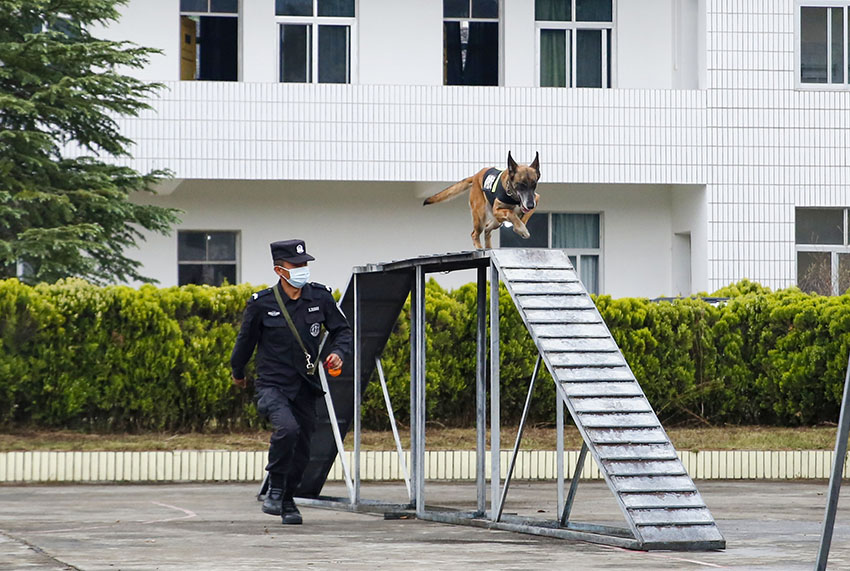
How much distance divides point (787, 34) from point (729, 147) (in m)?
2.04

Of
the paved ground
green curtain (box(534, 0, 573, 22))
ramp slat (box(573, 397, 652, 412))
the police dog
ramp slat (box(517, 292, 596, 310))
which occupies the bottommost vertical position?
the paved ground

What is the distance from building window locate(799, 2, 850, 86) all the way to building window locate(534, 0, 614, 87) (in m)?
3.15

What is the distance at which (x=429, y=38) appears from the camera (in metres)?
23.9

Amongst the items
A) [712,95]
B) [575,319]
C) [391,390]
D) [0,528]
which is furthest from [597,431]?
[712,95]

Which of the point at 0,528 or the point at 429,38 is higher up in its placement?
the point at 429,38

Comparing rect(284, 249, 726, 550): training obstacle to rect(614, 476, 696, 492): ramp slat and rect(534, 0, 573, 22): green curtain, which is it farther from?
rect(534, 0, 573, 22): green curtain

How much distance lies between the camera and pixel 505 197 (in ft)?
32.5

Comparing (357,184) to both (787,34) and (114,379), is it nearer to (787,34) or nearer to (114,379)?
(787,34)

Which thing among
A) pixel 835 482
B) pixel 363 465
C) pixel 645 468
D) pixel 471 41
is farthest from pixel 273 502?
pixel 471 41

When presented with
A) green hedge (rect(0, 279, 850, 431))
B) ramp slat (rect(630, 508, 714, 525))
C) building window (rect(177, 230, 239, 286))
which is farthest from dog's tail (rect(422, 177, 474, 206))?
building window (rect(177, 230, 239, 286))

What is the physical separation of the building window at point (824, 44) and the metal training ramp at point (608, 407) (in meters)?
15.0

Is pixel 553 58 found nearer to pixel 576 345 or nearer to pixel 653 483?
pixel 576 345

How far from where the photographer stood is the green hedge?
15.5 meters

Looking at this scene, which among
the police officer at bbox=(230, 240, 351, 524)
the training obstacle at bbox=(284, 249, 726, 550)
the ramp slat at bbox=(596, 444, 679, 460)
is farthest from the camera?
the police officer at bbox=(230, 240, 351, 524)
